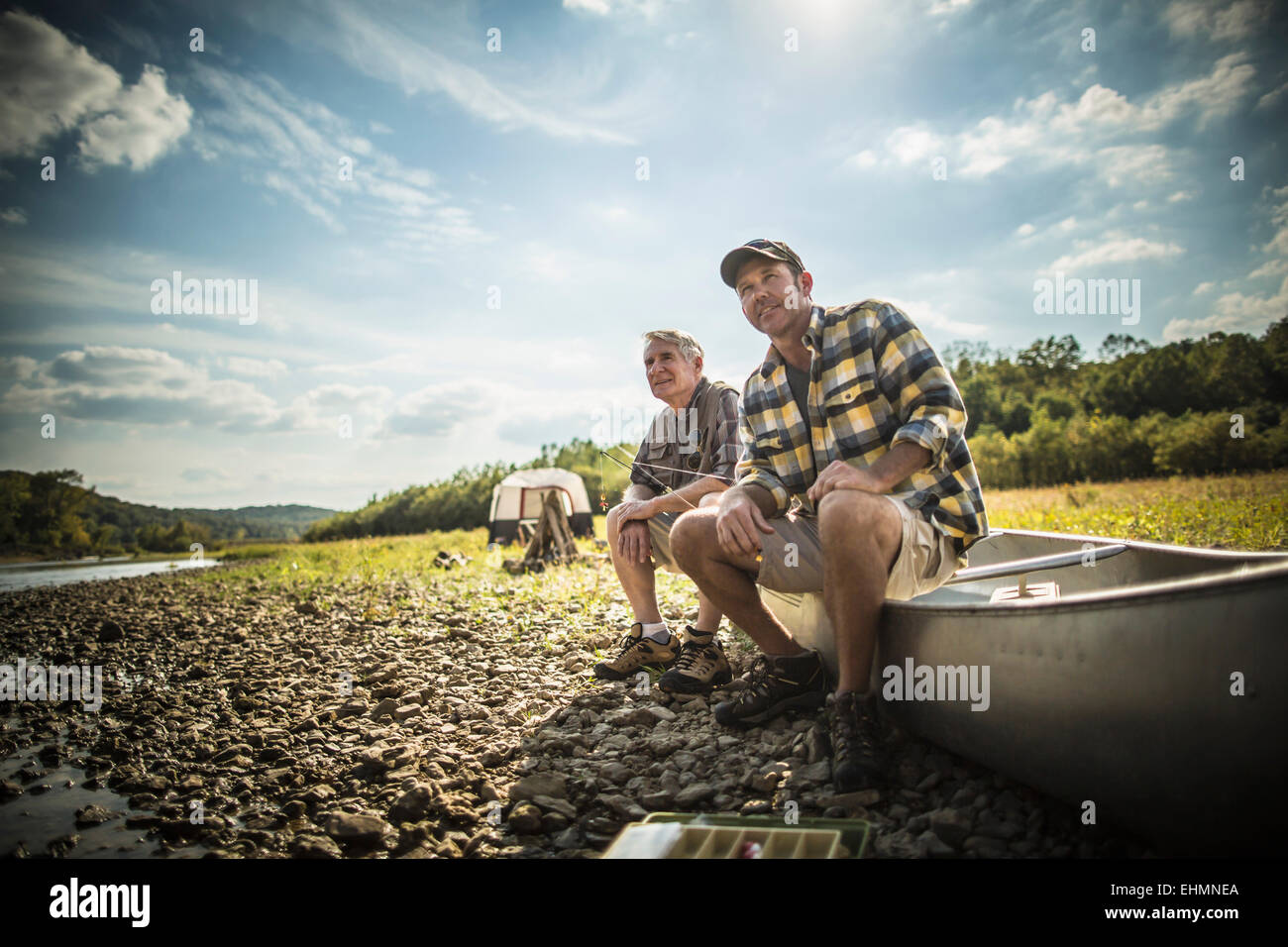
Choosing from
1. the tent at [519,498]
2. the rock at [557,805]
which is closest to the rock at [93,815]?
the rock at [557,805]

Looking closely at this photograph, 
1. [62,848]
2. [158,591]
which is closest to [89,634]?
[158,591]

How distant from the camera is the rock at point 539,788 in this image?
8.16 feet

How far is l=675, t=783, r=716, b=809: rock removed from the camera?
2389 millimetres

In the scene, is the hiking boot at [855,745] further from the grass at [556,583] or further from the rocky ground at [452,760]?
Answer: the grass at [556,583]

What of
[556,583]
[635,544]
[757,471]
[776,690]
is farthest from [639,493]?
[556,583]

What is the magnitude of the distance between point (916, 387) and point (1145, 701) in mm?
1409

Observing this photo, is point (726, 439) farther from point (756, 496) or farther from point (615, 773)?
point (615, 773)

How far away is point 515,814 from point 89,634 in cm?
767

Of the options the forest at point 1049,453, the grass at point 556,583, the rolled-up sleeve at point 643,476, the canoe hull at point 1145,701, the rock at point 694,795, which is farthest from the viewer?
the forest at point 1049,453

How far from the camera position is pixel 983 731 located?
2174 millimetres

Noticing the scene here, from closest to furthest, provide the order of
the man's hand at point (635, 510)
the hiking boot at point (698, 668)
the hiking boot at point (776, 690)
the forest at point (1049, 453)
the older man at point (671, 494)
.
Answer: the hiking boot at point (776, 690) → the hiking boot at point (698, 668) → the older man at point (671, 494) → the man's hand at point (635, 510) → the forest at point (1049, 453)

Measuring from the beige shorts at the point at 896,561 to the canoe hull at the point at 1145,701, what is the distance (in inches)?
10.4

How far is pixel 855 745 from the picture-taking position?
7.60 feet

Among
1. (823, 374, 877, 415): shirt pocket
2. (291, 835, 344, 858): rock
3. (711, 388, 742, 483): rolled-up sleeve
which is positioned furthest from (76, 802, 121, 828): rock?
(823, 374, 877, 415): shirt pocket
